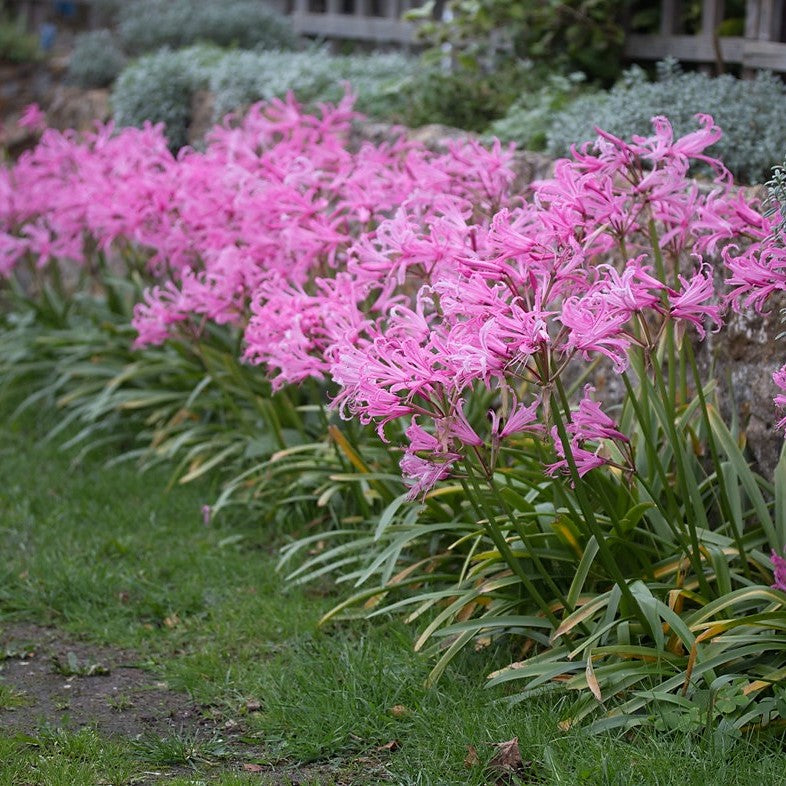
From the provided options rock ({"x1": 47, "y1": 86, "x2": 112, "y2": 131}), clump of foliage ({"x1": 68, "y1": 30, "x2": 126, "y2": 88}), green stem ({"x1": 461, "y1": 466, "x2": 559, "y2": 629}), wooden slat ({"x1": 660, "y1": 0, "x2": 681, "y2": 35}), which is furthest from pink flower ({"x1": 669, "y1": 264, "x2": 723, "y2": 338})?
clump of foliage ({"x1": 68, "y1": 30, "x2": 126, "y2": 88})

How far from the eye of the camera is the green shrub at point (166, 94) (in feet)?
29.9

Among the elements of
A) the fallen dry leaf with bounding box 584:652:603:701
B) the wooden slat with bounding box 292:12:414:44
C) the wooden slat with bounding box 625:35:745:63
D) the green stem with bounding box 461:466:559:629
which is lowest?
the fallen dry leaf with bounding box 584:652:603:701

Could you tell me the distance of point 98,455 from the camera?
6.32m

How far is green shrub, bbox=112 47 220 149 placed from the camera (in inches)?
359

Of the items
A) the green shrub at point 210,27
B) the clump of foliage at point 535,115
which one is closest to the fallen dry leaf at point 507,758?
the clump of foliage at point 535,115

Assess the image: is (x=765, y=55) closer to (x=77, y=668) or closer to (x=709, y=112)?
(x=709, y=112)

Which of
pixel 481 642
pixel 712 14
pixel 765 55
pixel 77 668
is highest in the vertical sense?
pixel 712 14

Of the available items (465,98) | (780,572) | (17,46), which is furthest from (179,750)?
(17,46)

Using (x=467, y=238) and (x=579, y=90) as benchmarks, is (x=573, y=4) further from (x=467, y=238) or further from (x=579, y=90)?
(x=467, y=238)

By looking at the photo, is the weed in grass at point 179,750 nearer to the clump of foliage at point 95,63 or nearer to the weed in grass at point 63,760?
the weed in grass at point 63,760

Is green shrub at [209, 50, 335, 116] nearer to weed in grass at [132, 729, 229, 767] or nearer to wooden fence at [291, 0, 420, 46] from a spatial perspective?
wooden fence at [291, 0, 420, 46]

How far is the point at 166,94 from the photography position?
9148 millimetres

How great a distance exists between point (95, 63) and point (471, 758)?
936 centimetres

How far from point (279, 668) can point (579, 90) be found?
4.51m
